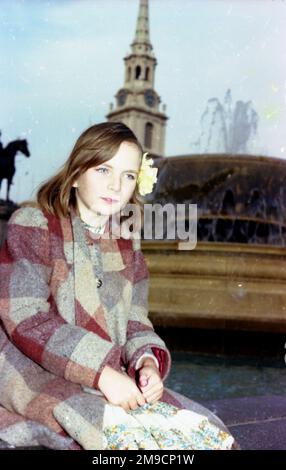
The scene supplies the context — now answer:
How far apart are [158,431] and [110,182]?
19.5 inches

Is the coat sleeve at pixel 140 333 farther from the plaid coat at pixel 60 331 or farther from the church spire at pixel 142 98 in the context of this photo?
the church spire at pixel 142 98

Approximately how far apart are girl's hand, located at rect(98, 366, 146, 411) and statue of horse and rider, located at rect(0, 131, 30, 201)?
11660 millimetres

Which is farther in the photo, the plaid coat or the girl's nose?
the girl's nose

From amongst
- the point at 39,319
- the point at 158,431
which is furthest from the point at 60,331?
the point at 158,431

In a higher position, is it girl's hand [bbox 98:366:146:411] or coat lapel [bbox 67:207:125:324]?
coat lapel [bbox 67:207:125:324]

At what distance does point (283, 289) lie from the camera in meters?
4.00

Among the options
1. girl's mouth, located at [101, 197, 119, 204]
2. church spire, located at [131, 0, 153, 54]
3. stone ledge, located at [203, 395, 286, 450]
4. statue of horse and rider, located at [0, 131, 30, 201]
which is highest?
church spire, located at [131, 0, 153, 54]

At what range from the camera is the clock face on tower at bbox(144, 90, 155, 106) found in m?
56.1

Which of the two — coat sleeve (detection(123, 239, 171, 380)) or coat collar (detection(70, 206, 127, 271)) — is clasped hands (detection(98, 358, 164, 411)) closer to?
coat sleeve (detection(123, 239, 171, 380))

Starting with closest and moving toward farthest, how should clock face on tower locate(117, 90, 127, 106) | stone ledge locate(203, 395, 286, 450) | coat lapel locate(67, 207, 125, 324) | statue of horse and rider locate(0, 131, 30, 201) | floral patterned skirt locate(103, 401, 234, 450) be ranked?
1. floral patterned skirt locate(103, 401, 234, 450)
2. coat lapel locate(67, 207, 125, 324)
3. stone ledge locate(203, 395, 286, 450)
4. statue of horse and rider locate(0, 131, 30, 201)
5. clock face on tower locate(117, 90, 127, 106)

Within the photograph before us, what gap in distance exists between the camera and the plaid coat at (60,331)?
3.38 ft

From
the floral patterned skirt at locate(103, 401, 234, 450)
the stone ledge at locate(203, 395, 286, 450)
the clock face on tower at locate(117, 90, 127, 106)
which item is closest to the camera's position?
the floral patterned skirt at locate(103, 401, 234, 450)

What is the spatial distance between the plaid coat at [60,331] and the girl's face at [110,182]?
52 millimetres

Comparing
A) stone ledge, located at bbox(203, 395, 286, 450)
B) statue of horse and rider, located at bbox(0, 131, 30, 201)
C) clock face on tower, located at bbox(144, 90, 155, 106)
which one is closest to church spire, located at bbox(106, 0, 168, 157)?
clock face on tower, located at bbox(144, 90, 155, 106)
